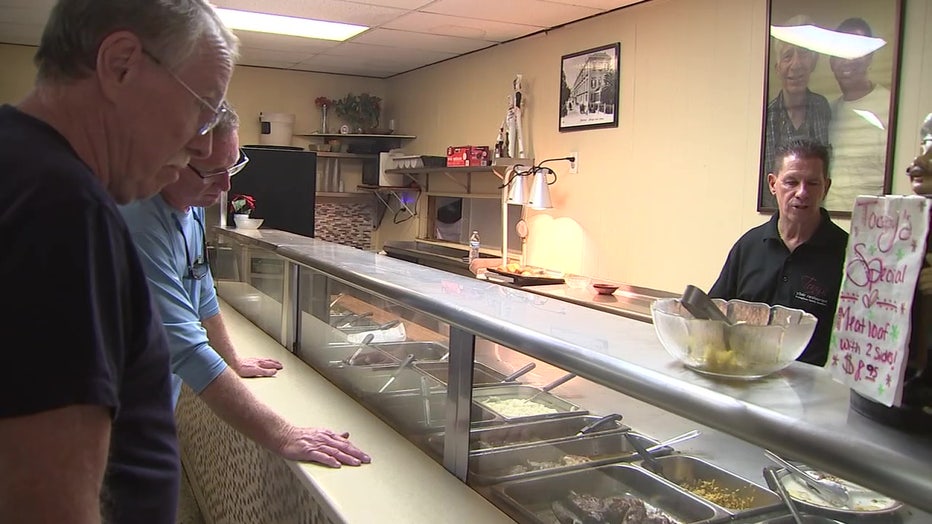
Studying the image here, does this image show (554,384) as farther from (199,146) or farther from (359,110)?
(359,110)

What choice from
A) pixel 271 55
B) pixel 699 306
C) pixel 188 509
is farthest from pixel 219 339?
pixel 271 55

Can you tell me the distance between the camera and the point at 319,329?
222 centimetres

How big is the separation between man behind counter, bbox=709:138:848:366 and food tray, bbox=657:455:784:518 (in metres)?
1.02

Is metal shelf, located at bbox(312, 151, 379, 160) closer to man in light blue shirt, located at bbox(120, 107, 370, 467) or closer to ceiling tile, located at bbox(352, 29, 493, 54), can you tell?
ceiling tile, located at bbox(352, 29, 493, 54)

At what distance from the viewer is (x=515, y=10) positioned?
4273mm

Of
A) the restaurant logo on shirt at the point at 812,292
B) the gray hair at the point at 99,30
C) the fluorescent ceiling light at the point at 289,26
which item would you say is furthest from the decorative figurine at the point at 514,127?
the gray hair at the point at 99,30

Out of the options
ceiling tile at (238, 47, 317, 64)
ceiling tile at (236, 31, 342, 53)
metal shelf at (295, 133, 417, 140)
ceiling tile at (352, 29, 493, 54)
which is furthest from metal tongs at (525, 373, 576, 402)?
metal shelf at (295, 133, 417, 140)

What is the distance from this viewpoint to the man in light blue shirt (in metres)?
1.48

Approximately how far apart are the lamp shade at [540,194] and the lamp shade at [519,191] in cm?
15

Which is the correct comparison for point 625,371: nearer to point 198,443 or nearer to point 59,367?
point 59,367

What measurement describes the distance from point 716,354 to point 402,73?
21.0 feet

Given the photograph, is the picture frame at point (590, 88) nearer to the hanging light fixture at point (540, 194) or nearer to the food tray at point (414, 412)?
the hanging light fixture at point (540, 194)

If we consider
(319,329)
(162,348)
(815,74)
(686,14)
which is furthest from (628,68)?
(162,348)

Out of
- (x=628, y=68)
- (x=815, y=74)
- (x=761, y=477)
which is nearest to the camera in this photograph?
(x=761, y=477)
